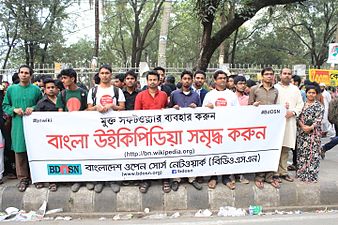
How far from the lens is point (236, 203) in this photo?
4.86 meters

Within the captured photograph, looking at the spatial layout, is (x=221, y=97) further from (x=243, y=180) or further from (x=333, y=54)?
(x=333, y=54)

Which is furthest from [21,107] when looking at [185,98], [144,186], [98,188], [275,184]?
[275,184]

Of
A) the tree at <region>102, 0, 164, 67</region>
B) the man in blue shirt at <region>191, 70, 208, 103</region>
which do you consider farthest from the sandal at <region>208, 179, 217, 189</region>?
the tree at <region>102, 0, 164, 67</region>

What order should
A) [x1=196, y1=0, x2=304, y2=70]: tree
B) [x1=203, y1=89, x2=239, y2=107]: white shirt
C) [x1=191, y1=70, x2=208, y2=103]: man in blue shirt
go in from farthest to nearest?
[x1=196, y1=0, x2=304, y2=70]: tree < [x1=191, y1=70, x2=208, y2=103]: man in blue shirt < [x1=203, y1=89, x2=239, y2=107]: white shirt

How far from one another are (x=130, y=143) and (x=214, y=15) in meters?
5.36

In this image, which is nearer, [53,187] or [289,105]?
[53,187]

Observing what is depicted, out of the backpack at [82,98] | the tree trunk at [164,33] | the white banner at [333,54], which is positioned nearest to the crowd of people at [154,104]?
the backpack at [82,98]

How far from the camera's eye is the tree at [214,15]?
8820mm

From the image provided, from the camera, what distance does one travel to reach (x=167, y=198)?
4.79m

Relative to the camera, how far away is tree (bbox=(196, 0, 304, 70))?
8.82 m

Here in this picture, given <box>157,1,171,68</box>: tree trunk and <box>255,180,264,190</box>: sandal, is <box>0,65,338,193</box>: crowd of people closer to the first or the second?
<box>255,180,264,190</box>: sandal

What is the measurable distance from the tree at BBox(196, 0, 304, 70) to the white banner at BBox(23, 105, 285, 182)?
14.7 feet

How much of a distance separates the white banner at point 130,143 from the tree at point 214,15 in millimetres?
4489

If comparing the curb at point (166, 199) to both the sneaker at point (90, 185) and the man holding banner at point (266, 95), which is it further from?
the man holding banner at point (266, 95)
